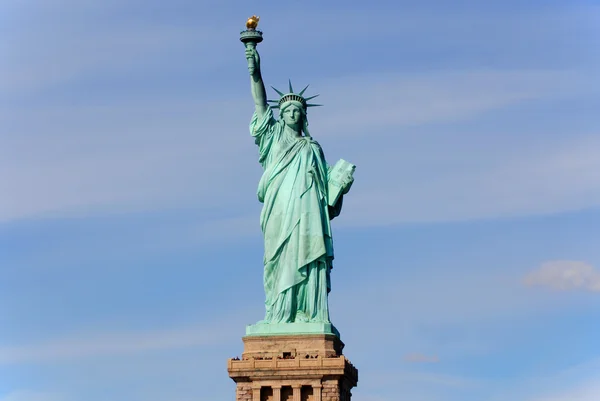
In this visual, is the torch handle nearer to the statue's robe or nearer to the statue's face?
the statue's robe

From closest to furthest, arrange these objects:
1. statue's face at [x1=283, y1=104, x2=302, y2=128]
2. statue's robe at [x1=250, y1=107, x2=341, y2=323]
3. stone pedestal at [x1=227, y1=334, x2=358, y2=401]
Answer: stone pedestal at [x1=227, y1=334, x2=358, y2=401], statue's robe at [x1=250, y1=107, x2=341, y2=323], statue's face at [x1=283, y1=104, x2=302, y2=128]

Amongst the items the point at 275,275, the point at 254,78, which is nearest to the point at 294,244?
the point at 275,275

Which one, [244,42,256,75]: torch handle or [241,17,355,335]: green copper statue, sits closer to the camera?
[241,17,355,335]: green copper statue

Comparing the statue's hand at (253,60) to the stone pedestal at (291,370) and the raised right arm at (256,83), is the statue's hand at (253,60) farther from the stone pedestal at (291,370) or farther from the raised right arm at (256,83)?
the stone pedestal at (291,370)

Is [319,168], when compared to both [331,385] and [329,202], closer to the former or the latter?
[329,202]

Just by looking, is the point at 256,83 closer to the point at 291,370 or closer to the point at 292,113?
the point at 292,113

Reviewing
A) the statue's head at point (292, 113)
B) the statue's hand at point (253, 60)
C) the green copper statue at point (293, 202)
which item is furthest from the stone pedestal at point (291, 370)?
the statue's hand at point (253, 60)

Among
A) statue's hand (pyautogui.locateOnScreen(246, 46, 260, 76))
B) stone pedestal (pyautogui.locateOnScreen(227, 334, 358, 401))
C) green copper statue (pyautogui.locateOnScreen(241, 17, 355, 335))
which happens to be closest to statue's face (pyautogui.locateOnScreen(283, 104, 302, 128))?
green copper statue (pyautogui.locateOnScreen(241, 17, 355, 335))
